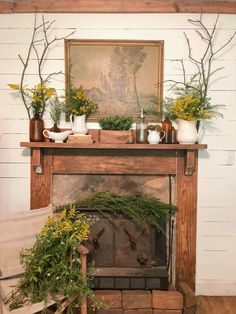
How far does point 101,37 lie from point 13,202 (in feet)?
5.13

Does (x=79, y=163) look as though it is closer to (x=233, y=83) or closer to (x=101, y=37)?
(x=101, y=37)

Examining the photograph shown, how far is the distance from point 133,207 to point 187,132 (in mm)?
714

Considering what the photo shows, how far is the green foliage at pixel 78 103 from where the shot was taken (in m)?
2.65

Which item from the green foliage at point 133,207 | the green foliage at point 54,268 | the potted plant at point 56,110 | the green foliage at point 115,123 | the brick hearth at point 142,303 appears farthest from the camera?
the potted plant at point 56,110

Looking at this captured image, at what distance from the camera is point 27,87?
9.15 ft

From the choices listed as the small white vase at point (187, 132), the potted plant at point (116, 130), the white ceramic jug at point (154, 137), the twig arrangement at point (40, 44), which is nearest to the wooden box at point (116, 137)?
the potted plant at point (116, 130)

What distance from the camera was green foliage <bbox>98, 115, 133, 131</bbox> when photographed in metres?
2.64

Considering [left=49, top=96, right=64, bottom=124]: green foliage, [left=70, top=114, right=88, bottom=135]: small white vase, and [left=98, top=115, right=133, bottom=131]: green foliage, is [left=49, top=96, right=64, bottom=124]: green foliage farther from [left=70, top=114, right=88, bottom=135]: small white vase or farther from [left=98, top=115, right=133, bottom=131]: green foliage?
[left=98, top=115, right=133, bottom=131]: green foliage

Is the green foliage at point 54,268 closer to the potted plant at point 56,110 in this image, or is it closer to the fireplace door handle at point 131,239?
the fireplace door handle at point 131,239

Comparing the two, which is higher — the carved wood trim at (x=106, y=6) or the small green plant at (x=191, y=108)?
the carved wood trim at (x=106, y=6)

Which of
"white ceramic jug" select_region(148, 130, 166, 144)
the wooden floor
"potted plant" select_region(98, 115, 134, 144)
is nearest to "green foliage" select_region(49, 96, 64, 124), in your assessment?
"potted plant" select_region(98, 115, 134, 144)

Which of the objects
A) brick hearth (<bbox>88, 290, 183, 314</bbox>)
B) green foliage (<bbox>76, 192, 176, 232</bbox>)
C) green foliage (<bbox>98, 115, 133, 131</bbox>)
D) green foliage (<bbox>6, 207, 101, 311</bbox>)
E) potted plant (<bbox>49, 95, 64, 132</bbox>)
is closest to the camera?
→ green foliage (<bbox>6, 207, 101, 311</bbox>)

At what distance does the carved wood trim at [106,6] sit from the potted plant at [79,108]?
0.70 m

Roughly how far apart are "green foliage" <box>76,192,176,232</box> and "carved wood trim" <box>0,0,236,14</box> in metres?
1.51
